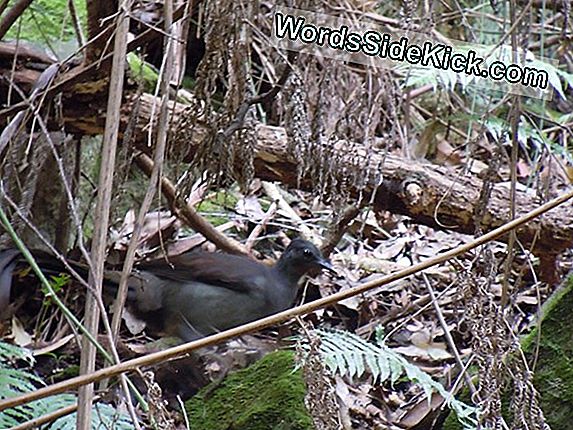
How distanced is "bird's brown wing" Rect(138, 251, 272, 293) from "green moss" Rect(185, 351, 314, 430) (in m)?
0.84

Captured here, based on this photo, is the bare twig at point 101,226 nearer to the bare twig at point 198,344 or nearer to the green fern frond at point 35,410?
the bare twig at point 198,344

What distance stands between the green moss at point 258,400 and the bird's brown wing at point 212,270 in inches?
32.9

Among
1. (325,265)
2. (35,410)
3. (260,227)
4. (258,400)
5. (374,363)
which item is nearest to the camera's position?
(35,410)

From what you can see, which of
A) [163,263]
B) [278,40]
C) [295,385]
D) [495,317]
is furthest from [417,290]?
[495,317]

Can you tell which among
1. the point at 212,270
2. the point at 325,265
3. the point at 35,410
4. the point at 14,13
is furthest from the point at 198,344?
the point at 325,265

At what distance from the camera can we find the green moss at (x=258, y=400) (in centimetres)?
284

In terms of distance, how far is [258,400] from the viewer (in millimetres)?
2969

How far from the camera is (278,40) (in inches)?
106

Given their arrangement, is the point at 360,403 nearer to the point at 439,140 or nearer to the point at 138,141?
the point at 138,141

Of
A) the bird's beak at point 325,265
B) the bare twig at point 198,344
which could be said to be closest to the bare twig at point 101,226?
the bare twig at point 198,344

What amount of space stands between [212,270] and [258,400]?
1.11m

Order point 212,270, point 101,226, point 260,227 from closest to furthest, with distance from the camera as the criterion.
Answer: point 101,226 → point 212,270 → point 260,227

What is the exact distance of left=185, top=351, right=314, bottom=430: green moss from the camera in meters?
2.84

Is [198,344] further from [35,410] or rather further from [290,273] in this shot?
[290,273]
